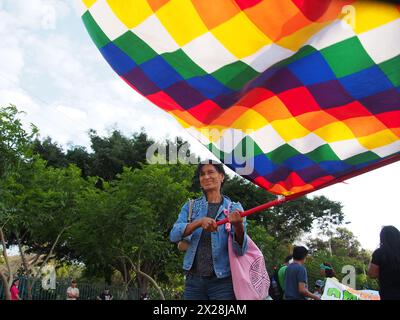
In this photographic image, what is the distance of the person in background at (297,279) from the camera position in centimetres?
584

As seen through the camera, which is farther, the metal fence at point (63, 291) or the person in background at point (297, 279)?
the metal fence at point (63, 291)

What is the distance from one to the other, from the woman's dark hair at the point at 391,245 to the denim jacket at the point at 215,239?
163 cm

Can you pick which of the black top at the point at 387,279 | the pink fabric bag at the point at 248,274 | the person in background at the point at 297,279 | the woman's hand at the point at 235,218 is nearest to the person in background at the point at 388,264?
the black top at the point at 387,279

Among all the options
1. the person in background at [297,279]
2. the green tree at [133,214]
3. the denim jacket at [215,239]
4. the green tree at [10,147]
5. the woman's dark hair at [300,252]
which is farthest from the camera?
the green tree at [133,214]

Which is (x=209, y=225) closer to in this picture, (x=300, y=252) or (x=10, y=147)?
(x=300, y=252)

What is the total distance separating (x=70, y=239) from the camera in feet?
62.7

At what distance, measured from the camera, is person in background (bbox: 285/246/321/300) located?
5844 millimetres

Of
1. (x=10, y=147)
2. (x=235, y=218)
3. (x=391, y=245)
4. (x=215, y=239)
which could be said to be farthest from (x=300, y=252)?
(x=10, y=147)

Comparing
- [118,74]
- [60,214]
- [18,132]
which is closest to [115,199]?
[60,214]

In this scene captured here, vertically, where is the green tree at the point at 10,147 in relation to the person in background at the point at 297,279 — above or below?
above

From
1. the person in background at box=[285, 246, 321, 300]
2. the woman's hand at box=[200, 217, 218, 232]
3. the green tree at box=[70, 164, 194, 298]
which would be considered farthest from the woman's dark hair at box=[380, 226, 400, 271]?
the green tree at box=[70, 164, 194, 298]

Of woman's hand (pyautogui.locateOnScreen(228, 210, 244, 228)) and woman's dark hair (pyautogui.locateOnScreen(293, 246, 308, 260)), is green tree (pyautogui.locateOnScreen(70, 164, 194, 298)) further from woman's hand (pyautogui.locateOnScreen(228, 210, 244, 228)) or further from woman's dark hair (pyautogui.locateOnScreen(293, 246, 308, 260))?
woman's hand (pyautogui.locateOnScreen(228, 210, 244, 228))

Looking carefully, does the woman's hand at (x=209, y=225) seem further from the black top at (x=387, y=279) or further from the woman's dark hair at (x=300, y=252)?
the woman's dark hair at (x=300, y=252)
